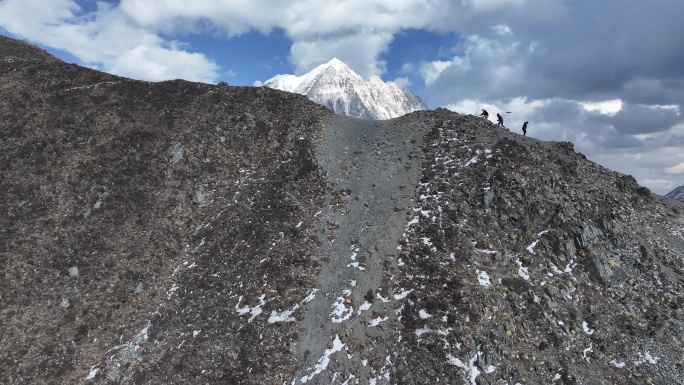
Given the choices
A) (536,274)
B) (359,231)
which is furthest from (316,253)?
(536,274)

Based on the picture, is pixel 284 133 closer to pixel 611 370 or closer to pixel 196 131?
pixel 196 131

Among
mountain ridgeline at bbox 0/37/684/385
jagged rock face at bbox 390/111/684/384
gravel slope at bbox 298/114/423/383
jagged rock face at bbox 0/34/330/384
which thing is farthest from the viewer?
jagged rock face at bbox 0/34/330/384

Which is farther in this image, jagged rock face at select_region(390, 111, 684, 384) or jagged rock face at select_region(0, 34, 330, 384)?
jagged rock face at select_region(0, 34, 330, 384)

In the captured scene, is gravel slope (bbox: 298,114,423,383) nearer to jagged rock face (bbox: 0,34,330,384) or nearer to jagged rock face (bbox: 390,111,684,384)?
jagged rock face (bbox: 0,34,330,384)

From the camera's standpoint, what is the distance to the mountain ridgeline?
20.9m

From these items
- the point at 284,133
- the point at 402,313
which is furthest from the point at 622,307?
the point at 284,133

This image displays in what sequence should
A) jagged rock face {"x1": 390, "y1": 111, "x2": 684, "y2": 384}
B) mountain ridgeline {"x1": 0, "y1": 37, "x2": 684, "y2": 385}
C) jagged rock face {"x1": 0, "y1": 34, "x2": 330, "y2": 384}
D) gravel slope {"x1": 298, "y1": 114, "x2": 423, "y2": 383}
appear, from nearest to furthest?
jagged rock face {"x1": 390, "y1": 111, "x2": 684, "y2": 384} → mountain ridgeline {"x1": 0, "y1": 37, "x2": 684, "y2": 385} → gravel slope {"x1": 298, "y1": 114, "x2": 423, "y2": 383} → jagged rock face {"x1": 0, "y1": 34, "x2": 330, "y2": 384}

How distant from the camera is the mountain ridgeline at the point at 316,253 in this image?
2089 centimetres

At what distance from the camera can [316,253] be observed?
87.1 ft

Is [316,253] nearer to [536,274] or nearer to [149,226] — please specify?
[149,226]

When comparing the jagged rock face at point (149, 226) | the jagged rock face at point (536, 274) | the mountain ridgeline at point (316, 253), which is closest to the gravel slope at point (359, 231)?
the mountain ridgeline at point (316, 253)

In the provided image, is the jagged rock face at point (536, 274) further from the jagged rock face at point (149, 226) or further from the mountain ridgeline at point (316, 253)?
the jagged rock face at point (149, 226)

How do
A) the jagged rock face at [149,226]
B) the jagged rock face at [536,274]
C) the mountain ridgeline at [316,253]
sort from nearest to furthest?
the jagged rock face at [536,274] < the mountain ridgeline at [316,253] < the jagged rock face at [149,226]

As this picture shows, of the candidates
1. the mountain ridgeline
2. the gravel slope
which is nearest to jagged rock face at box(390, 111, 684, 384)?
the mountain ridgeline
